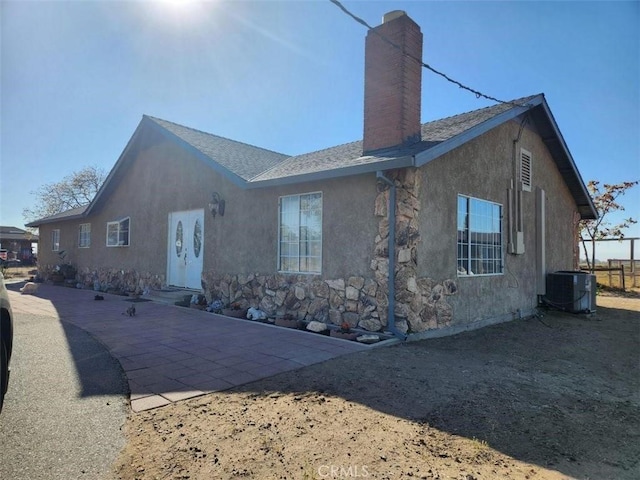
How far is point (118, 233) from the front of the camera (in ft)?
46.3

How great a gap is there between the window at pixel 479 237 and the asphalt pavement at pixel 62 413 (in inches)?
243

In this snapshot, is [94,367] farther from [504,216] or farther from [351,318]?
[504,216]

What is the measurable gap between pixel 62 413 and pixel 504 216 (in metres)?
9.01

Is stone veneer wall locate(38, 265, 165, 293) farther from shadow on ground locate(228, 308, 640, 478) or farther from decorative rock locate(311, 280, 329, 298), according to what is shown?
shadow on ground locate(228, 308, 640, 478)

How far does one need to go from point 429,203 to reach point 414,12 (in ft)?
12.8

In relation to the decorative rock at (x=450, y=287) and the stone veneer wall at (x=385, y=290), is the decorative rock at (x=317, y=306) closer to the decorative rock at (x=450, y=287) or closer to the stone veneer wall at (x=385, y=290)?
the stone veneer wall at (x=385, y=290)

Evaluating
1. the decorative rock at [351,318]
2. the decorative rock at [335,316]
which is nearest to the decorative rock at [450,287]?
the decorative rock at [351,318]

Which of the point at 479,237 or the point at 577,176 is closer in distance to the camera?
the point at 479,237

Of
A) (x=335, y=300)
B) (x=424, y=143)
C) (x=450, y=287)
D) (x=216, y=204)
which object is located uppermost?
(x=424, y=143)

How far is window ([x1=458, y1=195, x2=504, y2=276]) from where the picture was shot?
25.5ft

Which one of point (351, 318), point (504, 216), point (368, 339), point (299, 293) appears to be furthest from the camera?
point (504, 216)

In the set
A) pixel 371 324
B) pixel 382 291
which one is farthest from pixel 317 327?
pixel 382 291

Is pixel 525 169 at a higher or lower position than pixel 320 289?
higher

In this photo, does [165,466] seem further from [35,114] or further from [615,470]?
[35,114]
